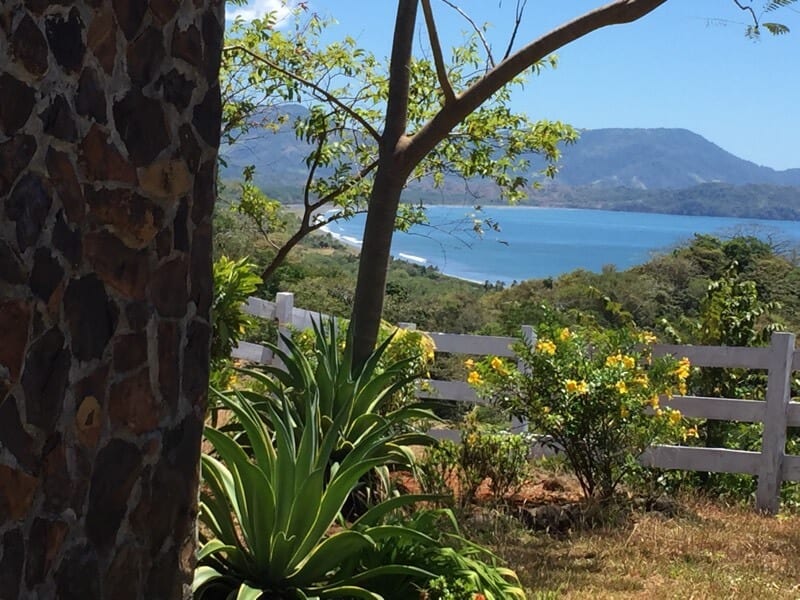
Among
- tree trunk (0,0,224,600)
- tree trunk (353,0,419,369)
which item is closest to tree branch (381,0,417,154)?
tree trunk (353,0,419,369)

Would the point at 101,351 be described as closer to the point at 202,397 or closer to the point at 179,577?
the point at 202,397

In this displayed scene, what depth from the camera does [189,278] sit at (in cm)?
327

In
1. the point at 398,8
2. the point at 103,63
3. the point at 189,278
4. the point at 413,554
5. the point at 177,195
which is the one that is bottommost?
the point at 413,554

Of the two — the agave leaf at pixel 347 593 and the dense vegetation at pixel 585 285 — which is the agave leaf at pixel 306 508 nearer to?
the agave leaf at pixel 347 593

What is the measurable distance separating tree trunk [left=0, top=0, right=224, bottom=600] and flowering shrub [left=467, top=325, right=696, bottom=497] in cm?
469

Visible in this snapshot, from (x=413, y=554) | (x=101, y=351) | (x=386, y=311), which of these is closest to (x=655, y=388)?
(x=413, y=554)

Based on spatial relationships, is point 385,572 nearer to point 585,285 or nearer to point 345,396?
point 345,396

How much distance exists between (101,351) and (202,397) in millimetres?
486

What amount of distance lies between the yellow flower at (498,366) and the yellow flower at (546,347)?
364 mm

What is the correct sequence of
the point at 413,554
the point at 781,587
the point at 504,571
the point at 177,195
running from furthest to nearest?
the point at 781,587
the point at 504,571
the point at 413,554
the point at 177,195

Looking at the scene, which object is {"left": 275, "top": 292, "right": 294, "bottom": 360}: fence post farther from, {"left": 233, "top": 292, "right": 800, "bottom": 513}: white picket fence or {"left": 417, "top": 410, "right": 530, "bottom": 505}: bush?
{"left": 417, "top": 410, "right": 530, "bottom": 505}: bush

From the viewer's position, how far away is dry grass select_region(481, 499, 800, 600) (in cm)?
556

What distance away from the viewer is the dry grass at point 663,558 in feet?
18.2

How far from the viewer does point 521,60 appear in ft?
22.0
